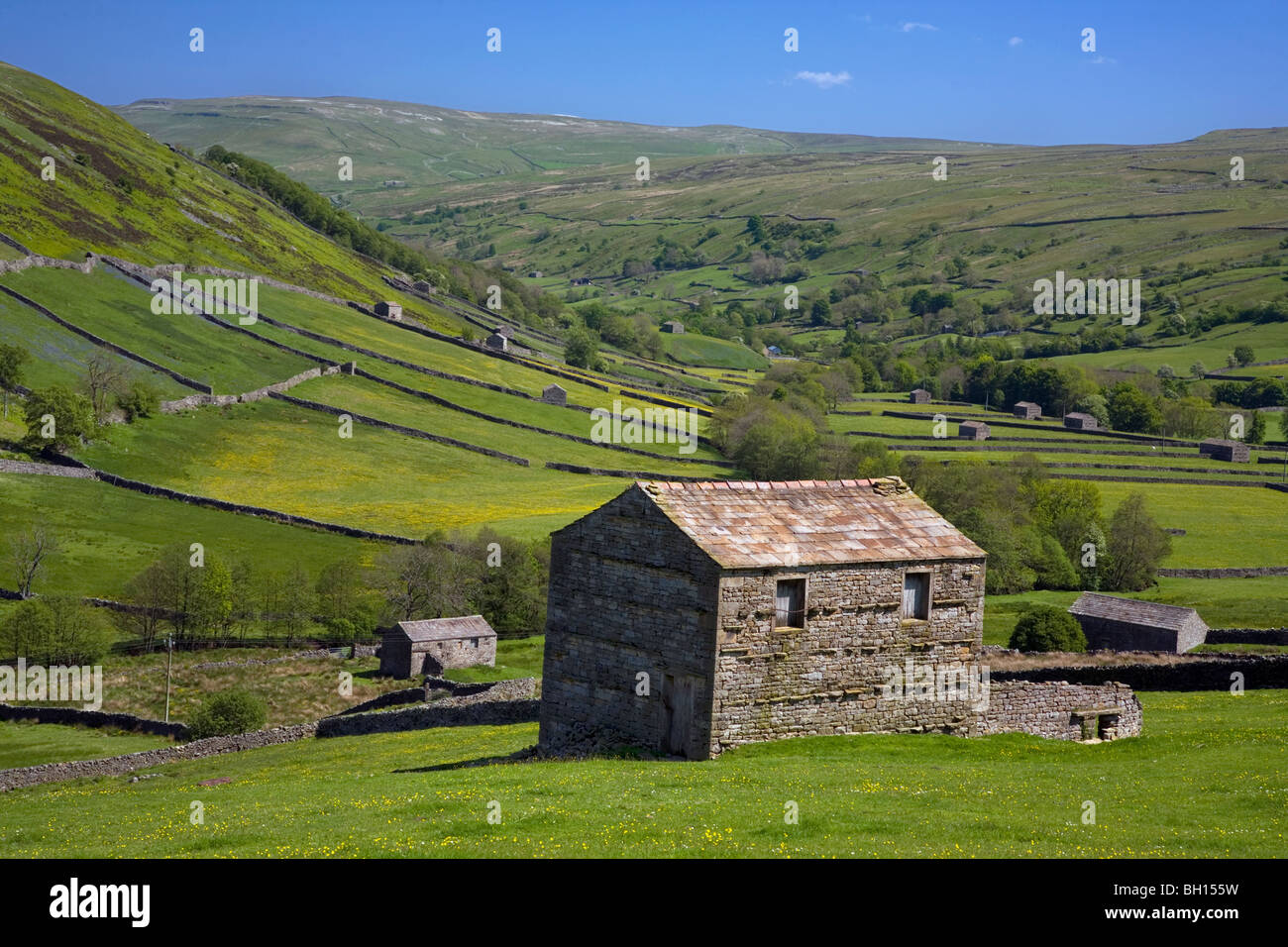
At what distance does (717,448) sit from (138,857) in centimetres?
11287

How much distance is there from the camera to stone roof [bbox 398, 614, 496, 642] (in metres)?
65.9

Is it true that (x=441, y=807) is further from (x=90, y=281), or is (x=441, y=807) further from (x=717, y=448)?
(x=90, y=281)

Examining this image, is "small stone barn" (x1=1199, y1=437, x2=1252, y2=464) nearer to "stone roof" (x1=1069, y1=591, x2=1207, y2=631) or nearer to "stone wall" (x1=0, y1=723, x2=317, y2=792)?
"stone roof" (x1=1069, y1=591, x2=1207, y2=631)

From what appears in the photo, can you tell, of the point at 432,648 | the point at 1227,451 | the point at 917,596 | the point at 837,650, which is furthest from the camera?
the point at 1227,451

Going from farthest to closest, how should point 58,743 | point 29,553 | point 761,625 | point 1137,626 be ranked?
point 29,553, point 1137,626, point 58,743, point 761,625

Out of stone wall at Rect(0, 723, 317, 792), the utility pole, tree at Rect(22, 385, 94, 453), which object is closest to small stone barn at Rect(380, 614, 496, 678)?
the utility pole

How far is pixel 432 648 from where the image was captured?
6600cm

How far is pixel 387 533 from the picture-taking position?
91.1 m

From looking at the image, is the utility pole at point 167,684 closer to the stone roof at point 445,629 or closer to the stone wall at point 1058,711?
the stone roof at point 445,629

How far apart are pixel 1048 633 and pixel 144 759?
36.1 meters

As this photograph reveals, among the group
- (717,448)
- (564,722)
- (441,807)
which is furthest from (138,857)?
(717,448)

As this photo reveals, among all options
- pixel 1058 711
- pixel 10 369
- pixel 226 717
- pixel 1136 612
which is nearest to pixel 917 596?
pixel 1058 711

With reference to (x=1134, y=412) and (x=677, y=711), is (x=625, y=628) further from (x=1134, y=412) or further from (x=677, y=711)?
(x=1134, y=412)

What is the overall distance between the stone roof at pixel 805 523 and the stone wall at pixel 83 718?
30.4m
